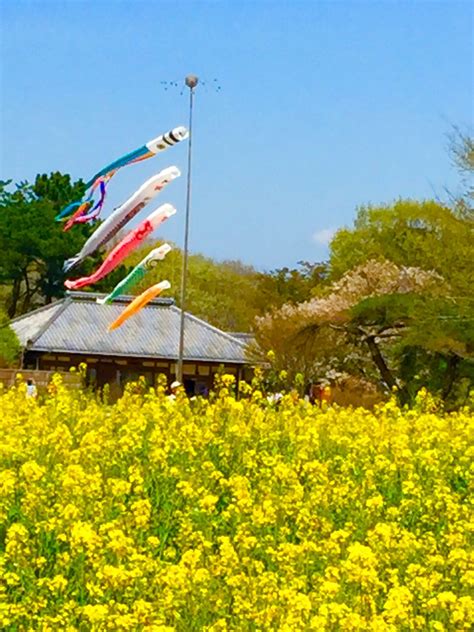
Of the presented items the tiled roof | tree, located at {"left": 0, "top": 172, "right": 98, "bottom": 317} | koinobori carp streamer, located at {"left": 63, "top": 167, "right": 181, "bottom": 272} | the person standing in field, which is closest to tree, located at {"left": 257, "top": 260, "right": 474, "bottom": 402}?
the tiled roof

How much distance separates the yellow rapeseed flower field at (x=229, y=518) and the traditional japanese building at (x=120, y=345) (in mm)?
28625

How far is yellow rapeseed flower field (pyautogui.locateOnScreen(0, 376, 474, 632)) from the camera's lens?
4305 mm

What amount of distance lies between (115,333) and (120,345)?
70cm

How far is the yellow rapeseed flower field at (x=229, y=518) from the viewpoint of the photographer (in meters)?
4.30

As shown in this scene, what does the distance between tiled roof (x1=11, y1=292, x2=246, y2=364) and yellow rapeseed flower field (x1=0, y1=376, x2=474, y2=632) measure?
28722 mm

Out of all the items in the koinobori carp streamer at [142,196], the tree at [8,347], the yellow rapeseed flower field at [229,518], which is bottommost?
the yellow rapeseed flower field at [229,518]

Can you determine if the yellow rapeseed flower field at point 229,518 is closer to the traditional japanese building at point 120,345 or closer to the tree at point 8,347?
the tree at point 8,347

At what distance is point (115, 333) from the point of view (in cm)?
4019

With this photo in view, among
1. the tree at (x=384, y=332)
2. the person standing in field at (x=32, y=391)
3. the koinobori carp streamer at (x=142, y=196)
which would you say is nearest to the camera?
the person standing in field at (x=32, y=391)

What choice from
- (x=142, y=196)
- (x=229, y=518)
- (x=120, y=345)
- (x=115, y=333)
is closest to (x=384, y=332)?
(x=142, y=196)

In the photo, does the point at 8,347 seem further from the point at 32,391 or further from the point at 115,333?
the point at 32,391

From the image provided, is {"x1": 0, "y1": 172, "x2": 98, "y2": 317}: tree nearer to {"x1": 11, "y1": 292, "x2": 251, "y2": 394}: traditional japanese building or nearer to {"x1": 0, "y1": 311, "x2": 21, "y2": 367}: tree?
{"x1": 11, "y1": 292, "x2": 251, "y2": 394}: traditional japanese building

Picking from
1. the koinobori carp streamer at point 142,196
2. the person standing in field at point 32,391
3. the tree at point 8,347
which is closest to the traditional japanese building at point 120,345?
the tree at point 8,347

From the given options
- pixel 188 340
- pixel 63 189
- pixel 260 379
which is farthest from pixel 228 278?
pixel 260 379
